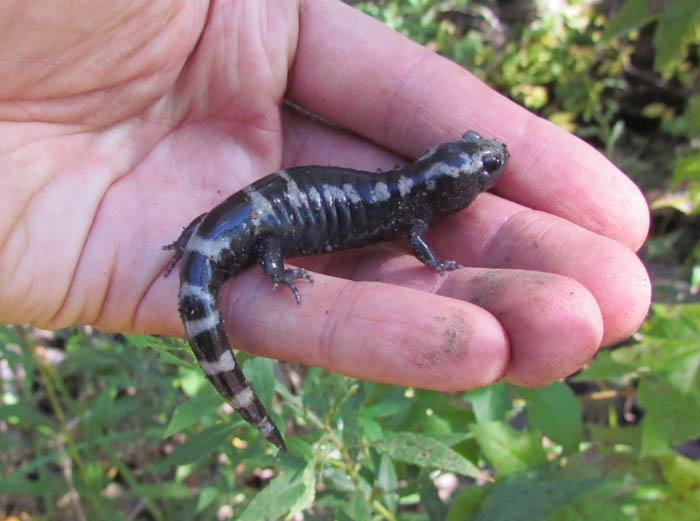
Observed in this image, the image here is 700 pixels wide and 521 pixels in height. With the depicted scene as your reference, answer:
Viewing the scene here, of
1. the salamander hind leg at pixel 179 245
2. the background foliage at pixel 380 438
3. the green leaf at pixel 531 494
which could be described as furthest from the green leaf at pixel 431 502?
the salamander hind leg at pixel 179 245

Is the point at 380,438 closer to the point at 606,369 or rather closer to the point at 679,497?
the point at 606,369

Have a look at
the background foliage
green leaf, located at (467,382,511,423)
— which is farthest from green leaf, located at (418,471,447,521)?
green leaf, located at (467,382,511,423)

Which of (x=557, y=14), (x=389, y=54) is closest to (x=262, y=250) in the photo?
(x=389, y=54)

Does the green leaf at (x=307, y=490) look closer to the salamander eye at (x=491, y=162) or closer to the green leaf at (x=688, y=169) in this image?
the salamander eye at (x=491, y=162)

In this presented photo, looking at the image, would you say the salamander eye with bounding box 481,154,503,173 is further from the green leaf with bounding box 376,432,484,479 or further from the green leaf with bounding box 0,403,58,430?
the green leaf with bounding box 0,403,58,430

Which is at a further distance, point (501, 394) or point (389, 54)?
point (389, 54)

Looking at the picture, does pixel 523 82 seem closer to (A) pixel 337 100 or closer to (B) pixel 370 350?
(A) pixel 337 100
